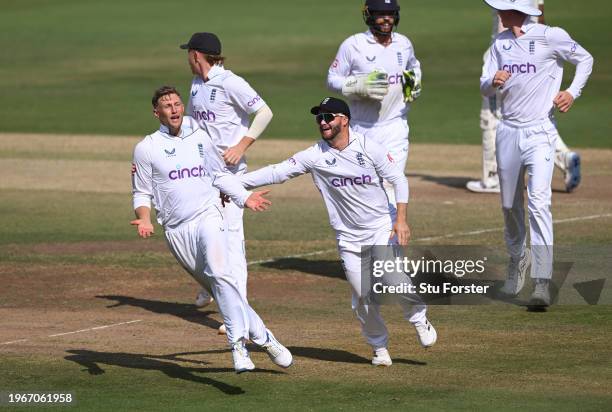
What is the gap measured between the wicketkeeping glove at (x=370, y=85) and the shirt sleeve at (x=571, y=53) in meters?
1.87

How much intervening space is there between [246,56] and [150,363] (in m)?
31.4

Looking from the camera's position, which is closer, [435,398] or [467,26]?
[435,398]

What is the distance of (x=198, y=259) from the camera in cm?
1101

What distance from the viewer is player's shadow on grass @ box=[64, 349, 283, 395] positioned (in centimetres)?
1084

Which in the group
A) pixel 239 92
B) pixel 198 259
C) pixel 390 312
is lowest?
pixel 390 312

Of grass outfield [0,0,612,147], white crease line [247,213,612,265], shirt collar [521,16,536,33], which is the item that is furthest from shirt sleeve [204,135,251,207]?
grass outfield [0,0,612,147]

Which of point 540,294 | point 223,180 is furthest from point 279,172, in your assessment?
point 540,294

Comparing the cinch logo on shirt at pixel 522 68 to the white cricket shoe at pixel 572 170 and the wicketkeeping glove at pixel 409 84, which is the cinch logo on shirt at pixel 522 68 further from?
the white cricket shoe at pixel 572 170

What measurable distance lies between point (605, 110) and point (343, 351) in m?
20.2

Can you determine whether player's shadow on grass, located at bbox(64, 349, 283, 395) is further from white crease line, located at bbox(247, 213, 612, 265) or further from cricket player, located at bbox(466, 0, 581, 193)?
cricket player, located at bbox(466, 0, 581, 193)

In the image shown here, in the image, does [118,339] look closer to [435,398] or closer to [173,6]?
[435,398]

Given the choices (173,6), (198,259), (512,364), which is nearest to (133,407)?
(198,259)

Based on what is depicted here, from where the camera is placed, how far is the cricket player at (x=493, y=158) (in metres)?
20.5

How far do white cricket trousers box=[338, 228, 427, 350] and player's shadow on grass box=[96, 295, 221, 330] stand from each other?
93.2 inches
